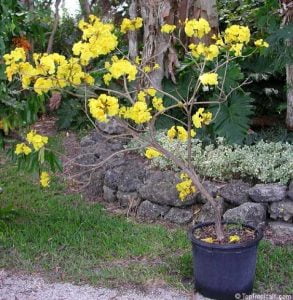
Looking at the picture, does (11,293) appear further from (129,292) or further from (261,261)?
(261,261)

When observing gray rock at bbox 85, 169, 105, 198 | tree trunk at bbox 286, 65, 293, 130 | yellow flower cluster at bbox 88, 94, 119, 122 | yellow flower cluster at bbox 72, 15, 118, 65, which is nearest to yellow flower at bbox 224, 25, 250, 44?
yellow flower cluster at bbox 72, 15, 118, 65

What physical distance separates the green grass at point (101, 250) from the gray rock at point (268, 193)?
1.32ft

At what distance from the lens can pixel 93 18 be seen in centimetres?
315

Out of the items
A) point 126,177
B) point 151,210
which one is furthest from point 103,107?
point 126,177

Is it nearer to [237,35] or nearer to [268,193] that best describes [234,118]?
[268,193]

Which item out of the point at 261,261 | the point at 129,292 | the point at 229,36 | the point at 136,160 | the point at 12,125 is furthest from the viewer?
the point at 136,160

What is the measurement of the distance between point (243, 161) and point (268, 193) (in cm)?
47

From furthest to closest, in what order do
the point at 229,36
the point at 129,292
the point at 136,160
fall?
1. the point at 136,160
2. the point at 129,292
3. the point at 229,36

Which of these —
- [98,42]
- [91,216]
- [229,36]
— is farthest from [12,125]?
[229,36]

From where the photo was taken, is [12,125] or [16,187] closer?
[12,125]

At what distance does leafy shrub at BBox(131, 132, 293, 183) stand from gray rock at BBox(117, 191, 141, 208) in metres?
0.37

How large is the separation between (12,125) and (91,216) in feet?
3.58

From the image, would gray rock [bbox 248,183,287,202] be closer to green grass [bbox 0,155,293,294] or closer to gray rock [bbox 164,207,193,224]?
green grass [bbox 0,155,293,294]

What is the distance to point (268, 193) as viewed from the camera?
14.3 ft
